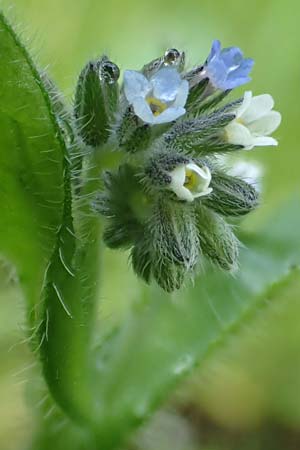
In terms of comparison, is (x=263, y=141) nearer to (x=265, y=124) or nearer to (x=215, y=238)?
(x=265, y=124)

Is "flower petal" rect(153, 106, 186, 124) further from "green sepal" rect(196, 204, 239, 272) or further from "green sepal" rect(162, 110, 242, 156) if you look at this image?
"green sepal" rect(196, 204, 239, 272)

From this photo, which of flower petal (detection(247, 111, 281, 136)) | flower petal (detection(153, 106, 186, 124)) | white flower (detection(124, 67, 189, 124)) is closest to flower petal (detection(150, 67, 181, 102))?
white flower (detection(124, 67, 189, 124))

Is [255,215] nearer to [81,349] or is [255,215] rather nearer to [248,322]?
[248,322]

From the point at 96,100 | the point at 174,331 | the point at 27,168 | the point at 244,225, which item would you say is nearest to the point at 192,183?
the point at 96,100

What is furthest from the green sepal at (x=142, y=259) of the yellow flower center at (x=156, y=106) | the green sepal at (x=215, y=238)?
the yellow flower center at (x=156, y=106)

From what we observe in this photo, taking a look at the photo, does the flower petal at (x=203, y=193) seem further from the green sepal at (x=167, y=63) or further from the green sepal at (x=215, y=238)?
the green sepal at (x=167, y=63)

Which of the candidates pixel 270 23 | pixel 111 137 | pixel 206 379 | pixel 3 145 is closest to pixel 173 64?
pixel 111 137
